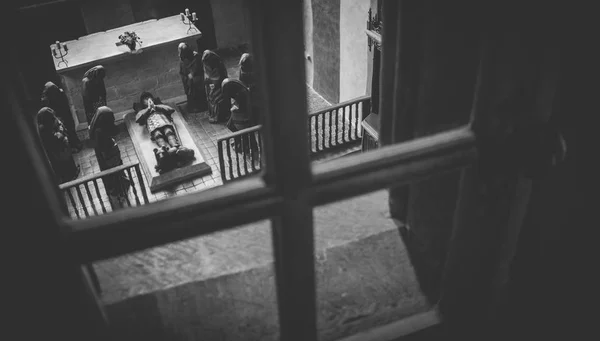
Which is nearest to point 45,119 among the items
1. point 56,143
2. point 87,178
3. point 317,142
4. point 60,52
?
point 56,143

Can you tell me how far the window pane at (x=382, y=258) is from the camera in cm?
152

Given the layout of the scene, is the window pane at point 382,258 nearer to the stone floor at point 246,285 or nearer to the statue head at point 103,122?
the stone floor at point 246,285

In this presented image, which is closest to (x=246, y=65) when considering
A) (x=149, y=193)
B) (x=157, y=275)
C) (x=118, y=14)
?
(x=149, y=193)

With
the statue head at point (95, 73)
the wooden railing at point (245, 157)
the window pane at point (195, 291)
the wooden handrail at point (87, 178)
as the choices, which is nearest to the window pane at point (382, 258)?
the window pane at point (195, 291)

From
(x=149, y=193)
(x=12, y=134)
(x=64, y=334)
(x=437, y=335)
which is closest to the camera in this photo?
(x=12, y=134)

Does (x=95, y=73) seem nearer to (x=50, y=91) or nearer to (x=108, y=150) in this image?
(x=50, y=91)

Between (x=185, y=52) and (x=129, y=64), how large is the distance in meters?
1.24

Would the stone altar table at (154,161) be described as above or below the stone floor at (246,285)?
below

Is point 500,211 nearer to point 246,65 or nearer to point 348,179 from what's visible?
point 348,179

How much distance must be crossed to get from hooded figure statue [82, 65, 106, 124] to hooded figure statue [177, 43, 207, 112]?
1526 millimetres

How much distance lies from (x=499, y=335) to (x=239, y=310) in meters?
0.74

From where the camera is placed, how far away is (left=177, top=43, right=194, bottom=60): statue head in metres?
9.92

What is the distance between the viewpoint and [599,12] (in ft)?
3.66

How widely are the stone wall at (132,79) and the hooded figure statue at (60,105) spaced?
2.70 feet
